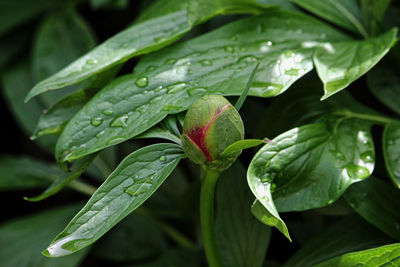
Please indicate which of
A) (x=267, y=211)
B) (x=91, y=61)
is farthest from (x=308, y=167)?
(x=91, y=61)

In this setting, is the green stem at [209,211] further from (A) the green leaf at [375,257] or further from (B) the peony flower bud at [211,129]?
(A) the green leaf at [375,257]

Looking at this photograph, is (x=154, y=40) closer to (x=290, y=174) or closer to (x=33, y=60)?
(x=290, y=174)

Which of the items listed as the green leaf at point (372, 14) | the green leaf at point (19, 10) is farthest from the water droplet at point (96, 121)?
the green leaf at point (19, 10)

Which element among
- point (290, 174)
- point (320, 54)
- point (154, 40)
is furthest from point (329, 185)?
point (154, 40)

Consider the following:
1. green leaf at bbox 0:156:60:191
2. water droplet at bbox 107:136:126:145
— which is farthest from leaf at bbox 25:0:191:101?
green leaf at bbox 0:156:60:191

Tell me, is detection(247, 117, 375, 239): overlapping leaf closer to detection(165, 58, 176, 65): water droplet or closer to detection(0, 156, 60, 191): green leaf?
detection(165, 58, 176, 65): water droplet

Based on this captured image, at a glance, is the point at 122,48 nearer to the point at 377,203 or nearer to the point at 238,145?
the point at 238,145
